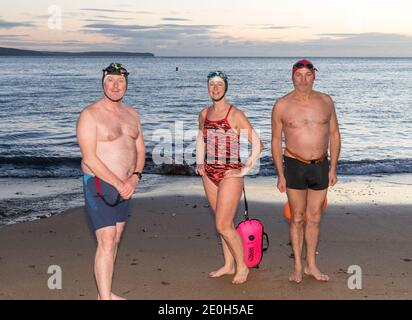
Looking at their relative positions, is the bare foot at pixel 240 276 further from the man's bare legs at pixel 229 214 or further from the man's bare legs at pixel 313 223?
the man's bare legs at pixel 313 223

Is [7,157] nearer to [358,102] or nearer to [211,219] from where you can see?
[211,219]

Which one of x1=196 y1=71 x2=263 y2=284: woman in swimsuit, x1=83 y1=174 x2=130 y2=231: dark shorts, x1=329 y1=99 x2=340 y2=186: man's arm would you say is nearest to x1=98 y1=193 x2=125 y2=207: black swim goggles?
x1=83 y1=174 x2=130 y2=231: dark shorts

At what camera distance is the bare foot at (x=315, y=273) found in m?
6.27

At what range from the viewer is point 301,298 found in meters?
5.79

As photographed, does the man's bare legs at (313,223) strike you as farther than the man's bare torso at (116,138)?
Yes

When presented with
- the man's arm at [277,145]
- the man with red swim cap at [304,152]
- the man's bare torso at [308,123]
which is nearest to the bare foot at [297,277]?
the man with red swim cap at [304,152]

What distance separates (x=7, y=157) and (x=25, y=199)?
25.6ft

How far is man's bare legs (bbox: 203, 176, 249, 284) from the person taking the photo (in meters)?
5.94

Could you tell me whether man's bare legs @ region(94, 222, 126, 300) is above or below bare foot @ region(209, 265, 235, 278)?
above

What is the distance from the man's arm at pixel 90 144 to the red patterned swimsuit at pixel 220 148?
1.42m

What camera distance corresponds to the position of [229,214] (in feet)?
19.6

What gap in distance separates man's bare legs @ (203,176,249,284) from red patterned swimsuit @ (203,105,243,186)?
5.1 inches

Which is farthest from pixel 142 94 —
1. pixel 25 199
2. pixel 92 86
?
pixel 25 199

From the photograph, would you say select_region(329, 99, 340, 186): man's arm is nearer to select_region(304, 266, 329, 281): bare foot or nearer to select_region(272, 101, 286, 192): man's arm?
select_region(272, 101, 286, 192): man's arm
